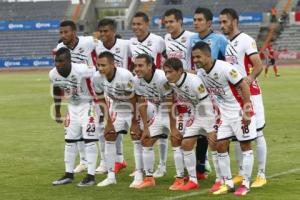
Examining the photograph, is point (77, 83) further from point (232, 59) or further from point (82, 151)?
point (232, 59)

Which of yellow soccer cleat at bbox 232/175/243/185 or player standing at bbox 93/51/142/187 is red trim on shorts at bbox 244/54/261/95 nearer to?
yellow soccer cleat at bbox 232/175/243/185

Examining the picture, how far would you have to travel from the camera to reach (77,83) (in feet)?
32.3

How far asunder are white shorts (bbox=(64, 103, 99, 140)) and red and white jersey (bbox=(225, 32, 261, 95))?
6.80 ft

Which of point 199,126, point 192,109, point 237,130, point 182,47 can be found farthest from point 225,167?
point 182,47

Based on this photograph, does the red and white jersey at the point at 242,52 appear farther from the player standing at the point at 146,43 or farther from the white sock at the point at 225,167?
the player standing at the point at 146,43

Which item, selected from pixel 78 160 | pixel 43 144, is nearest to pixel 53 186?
pixel 78 160

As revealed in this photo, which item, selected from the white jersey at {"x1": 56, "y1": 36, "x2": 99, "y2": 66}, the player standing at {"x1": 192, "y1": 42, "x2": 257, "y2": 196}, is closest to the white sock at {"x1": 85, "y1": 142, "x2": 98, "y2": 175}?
the white jersey at {"x1": 56, "y1": 36, "x2": 99, "y2": 66}

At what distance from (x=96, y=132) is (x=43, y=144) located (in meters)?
4.38

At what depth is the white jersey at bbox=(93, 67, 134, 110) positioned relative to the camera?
962cm

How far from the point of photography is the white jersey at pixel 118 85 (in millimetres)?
9617

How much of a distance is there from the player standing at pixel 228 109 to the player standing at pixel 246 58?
1.48 feet

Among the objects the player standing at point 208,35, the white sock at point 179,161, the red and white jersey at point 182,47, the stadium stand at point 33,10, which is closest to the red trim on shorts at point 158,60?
the red and white jersey at point 182,47

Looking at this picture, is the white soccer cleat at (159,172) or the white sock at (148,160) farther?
the white soccer cleat at (159,172)

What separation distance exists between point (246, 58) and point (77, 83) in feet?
7.86
